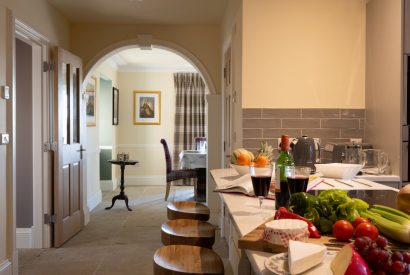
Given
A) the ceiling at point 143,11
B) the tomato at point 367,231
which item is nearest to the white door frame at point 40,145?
the ceiling at point 143,11

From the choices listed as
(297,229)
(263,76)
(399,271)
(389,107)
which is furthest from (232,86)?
(399,271)

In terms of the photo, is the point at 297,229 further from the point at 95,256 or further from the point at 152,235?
the point at 152,235

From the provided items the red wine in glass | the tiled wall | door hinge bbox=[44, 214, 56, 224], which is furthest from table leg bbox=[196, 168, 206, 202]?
the red wine in glass

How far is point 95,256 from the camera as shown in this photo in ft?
14.1

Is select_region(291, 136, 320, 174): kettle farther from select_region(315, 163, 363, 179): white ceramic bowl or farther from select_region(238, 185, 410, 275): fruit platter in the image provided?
select_region(238, 185, 410, 275): fruit platter

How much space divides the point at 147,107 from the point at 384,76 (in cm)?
688

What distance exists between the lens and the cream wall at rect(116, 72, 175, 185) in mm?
9586

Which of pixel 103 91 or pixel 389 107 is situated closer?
pixel 389 107

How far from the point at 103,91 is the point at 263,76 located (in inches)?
231

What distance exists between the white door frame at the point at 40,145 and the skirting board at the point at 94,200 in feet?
6.65

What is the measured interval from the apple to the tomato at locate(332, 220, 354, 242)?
10.3 inches

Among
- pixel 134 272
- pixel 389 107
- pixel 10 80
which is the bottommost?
pixel 134 272

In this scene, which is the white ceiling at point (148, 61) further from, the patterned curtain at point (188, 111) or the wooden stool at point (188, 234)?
the wooden stool at point (188, 234)

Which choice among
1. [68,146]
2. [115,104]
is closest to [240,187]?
[68,146]
